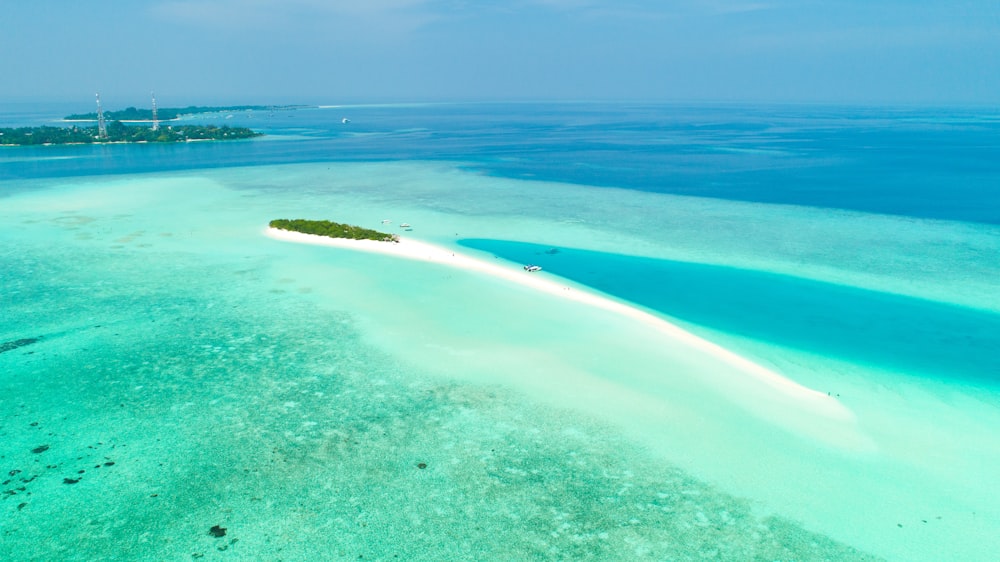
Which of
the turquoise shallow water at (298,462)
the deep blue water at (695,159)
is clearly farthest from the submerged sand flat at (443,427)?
the deep blue water at (695,159)

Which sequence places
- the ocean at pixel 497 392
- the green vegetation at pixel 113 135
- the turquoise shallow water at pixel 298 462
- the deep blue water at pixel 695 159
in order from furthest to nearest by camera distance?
the green vegetation at pixel 113 135 < the deep blue water at pixel 695 159 < the ocean at pixel 497 392 < the turquoise shallow water at pixel 298 462

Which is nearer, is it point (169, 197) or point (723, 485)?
point (723, 485)

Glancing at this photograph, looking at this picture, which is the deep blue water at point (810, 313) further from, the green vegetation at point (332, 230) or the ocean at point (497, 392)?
the green vegetation at point (332, 230)

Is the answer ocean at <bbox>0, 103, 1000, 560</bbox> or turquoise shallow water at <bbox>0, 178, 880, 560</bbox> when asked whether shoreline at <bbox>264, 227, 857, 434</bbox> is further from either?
turquoise shallow water at <bbox>0, 178, 880, 560</bbox>

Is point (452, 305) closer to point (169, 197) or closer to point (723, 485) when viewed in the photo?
point (723, 485)

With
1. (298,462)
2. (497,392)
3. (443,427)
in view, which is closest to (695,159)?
(497,392)

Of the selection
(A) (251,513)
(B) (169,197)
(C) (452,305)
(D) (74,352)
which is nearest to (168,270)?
(D) (74,352)

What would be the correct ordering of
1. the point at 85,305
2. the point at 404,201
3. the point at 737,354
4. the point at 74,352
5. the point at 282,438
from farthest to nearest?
1. the point at 404,201
2. the point at 85,305
3. the point at 737,354
4. the point at 74,352
5. the point at 282,438
